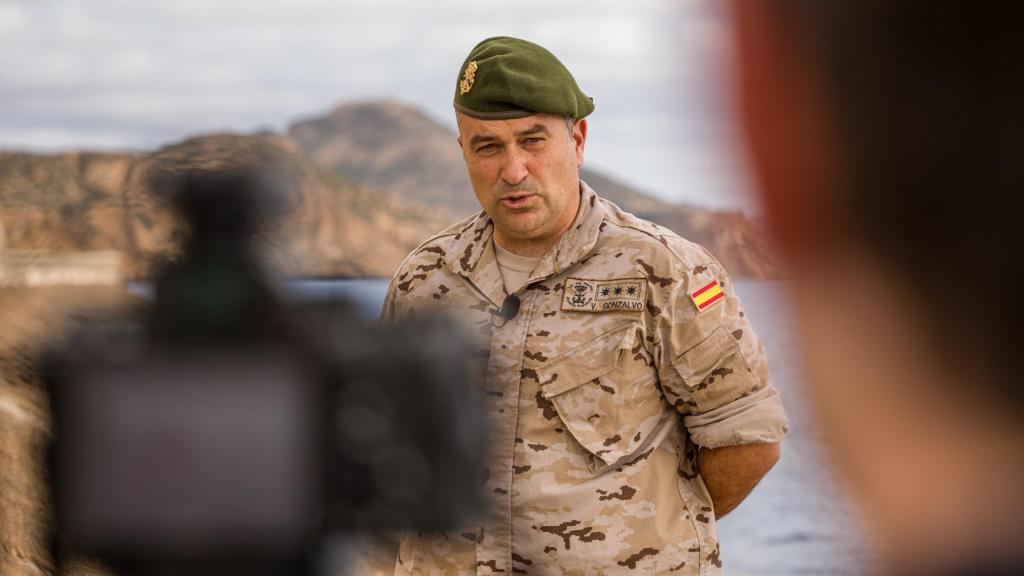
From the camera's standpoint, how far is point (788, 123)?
0.48 m

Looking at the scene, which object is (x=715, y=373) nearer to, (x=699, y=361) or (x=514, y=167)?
(x=699, y=361)

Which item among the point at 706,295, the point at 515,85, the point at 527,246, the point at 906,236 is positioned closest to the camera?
the point at 906,236

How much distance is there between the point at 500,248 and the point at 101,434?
198 centimetres

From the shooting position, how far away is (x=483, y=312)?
2.38 metres

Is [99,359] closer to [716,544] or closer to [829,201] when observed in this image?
[829,201]

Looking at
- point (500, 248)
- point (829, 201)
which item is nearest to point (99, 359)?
point (829, 201)

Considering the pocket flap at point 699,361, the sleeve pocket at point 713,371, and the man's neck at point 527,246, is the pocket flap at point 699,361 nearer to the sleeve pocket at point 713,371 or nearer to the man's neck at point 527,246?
the sleeve pocket at point 713,371

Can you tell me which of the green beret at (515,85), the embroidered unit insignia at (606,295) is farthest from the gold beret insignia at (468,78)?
the embroidered unit insignia at (606,295)

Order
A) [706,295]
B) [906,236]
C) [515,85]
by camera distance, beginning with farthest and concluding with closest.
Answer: [706,295] < [515,85] < [906,236]

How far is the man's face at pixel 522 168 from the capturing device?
7.43 feet

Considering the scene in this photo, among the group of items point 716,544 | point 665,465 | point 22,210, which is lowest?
point 716,544

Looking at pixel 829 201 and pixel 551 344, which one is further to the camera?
pixel 551 344

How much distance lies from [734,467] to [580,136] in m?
0.86

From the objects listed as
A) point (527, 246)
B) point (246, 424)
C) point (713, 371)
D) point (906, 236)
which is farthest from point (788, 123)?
point (527, 246)
